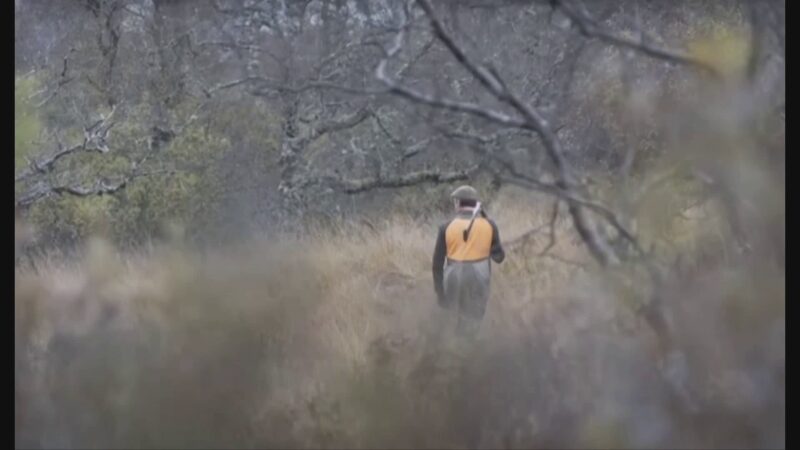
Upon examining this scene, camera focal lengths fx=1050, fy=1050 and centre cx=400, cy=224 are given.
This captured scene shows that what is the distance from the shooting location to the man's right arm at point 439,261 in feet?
18.4

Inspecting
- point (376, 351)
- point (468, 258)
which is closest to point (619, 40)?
point (468, 258)

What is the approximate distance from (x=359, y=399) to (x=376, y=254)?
2.56 ft

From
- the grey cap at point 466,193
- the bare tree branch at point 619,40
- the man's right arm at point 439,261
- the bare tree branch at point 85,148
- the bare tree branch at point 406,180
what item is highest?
the bare tree branch at point 619,40

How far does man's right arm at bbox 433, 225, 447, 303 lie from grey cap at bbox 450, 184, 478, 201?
0.60 feet

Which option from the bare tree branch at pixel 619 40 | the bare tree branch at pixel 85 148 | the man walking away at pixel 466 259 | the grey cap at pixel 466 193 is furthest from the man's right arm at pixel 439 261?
the bare tree branch at pixel 85 148

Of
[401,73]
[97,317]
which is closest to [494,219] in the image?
[401,73]

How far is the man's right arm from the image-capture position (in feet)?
18.4

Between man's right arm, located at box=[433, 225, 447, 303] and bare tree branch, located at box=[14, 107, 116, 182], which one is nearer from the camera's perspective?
man's right arm, located at box=[433, 225, 447, 303]

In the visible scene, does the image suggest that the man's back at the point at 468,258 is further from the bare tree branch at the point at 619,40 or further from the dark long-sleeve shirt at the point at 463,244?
the bare tree branch at the point at 619,40

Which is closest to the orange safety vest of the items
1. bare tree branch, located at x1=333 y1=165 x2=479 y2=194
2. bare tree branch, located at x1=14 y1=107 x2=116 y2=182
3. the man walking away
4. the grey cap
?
the man walking away

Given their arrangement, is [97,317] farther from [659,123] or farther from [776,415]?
[776,415]

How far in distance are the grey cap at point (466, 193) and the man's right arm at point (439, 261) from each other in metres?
0.18

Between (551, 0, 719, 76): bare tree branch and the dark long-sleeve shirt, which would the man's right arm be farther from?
(551, 0, 719, 76): bare tree branch

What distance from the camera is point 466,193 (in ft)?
18.4
